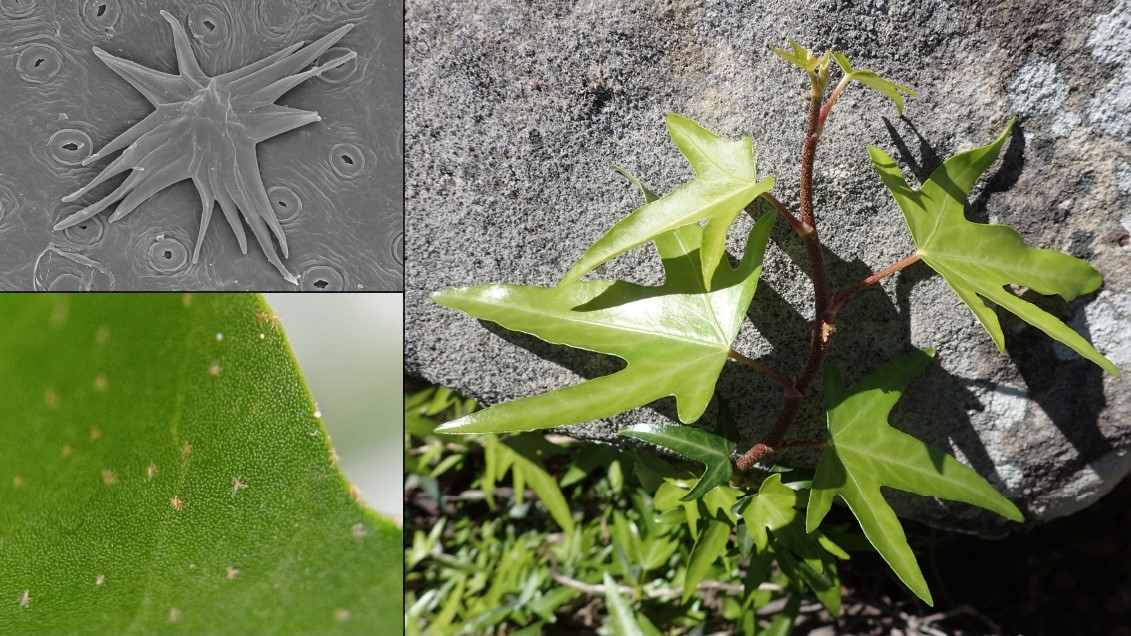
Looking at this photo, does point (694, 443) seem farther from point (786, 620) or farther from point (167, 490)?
point (167, 490)

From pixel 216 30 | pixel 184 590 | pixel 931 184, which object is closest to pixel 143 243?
pixel 216 30

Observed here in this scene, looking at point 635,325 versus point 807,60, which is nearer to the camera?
point 807,60

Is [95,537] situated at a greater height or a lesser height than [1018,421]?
greater

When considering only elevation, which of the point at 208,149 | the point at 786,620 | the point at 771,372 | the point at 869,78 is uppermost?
the point at 208,149

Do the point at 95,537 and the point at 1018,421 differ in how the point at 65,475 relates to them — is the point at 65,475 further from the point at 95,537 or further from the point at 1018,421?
the point at 1018,421

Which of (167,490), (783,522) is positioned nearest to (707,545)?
(783,522)

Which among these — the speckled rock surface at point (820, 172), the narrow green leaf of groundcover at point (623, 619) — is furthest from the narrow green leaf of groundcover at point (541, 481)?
the speckled rock surface at point (820, 172)
